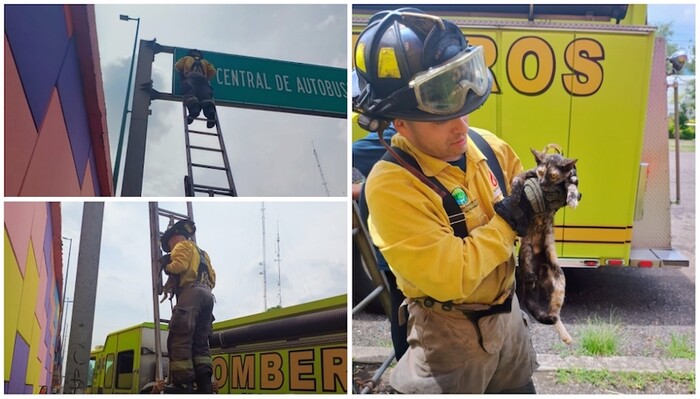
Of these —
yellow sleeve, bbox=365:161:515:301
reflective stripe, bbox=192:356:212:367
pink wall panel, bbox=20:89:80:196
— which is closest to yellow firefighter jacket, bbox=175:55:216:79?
pink wall panel, bbox=20:89:80:196

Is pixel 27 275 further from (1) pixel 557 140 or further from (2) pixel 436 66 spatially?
(1) pixel 557 140

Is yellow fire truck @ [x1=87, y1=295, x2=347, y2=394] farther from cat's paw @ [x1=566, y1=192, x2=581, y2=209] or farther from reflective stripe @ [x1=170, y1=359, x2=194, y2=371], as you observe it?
cat's paw @ [x1=566, y1=192, x2=581, y2=209]

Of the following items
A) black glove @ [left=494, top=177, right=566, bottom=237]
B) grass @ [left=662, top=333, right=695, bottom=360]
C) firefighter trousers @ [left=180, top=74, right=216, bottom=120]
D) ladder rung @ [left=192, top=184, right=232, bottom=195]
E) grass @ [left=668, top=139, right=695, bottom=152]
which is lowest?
grass @ [left=662, top=333, right=695, bottom=360]

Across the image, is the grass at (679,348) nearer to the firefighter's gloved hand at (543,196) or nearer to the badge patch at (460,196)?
the firefighter's gloved hand at (543,196)

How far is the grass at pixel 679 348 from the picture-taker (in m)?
2.37

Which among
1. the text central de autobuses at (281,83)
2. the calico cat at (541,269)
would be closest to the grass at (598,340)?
the calico cat at (541,269)

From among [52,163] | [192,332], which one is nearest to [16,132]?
Result: [52,163]

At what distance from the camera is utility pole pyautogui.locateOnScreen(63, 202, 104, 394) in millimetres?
2207

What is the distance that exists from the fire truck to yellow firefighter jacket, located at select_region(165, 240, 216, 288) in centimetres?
59

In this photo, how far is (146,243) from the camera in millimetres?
2215

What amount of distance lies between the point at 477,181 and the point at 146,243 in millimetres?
1326

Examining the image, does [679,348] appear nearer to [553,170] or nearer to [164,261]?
[553,170]

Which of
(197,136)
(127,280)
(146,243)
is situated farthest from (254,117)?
(127,280)

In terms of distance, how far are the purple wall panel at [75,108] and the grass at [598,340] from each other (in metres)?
2.24
